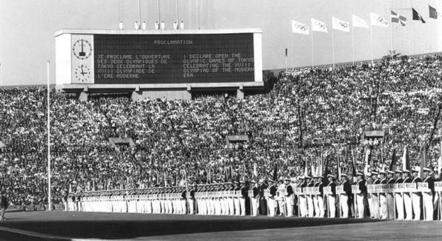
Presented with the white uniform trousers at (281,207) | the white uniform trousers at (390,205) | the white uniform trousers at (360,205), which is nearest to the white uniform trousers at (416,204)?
the white uniform trousers at (390,205)

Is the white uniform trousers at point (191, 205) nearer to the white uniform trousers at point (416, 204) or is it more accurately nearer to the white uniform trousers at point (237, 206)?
the white uniform trousers at point (237, 206)

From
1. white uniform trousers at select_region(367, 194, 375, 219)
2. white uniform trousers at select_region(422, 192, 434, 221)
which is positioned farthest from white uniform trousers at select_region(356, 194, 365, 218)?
white uniform trousers at select_region(422, 192, 434, 221)

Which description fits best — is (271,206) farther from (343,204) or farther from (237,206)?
(343,204)

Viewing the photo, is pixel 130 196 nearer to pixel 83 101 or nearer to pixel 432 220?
pixel 83 101

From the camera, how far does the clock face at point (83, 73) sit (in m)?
87.9

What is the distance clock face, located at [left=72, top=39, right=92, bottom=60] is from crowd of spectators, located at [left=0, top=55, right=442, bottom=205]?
12.2ft

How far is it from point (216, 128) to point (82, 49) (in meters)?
13.9

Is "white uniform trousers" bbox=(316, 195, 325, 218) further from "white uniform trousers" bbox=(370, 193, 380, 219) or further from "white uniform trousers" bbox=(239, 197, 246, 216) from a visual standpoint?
"white uniform trousers" bbox=(239, 197, 246, 216)

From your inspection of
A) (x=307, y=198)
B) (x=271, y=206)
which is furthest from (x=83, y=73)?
(x=307, y=198)

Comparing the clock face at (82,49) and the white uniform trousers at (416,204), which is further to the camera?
the clock face at (82,49)

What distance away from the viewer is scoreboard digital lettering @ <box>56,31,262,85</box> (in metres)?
87.9

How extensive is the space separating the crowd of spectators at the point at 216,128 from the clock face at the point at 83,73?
1948 millimetres

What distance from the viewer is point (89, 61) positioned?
87.9 metres

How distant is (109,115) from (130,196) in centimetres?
2514
